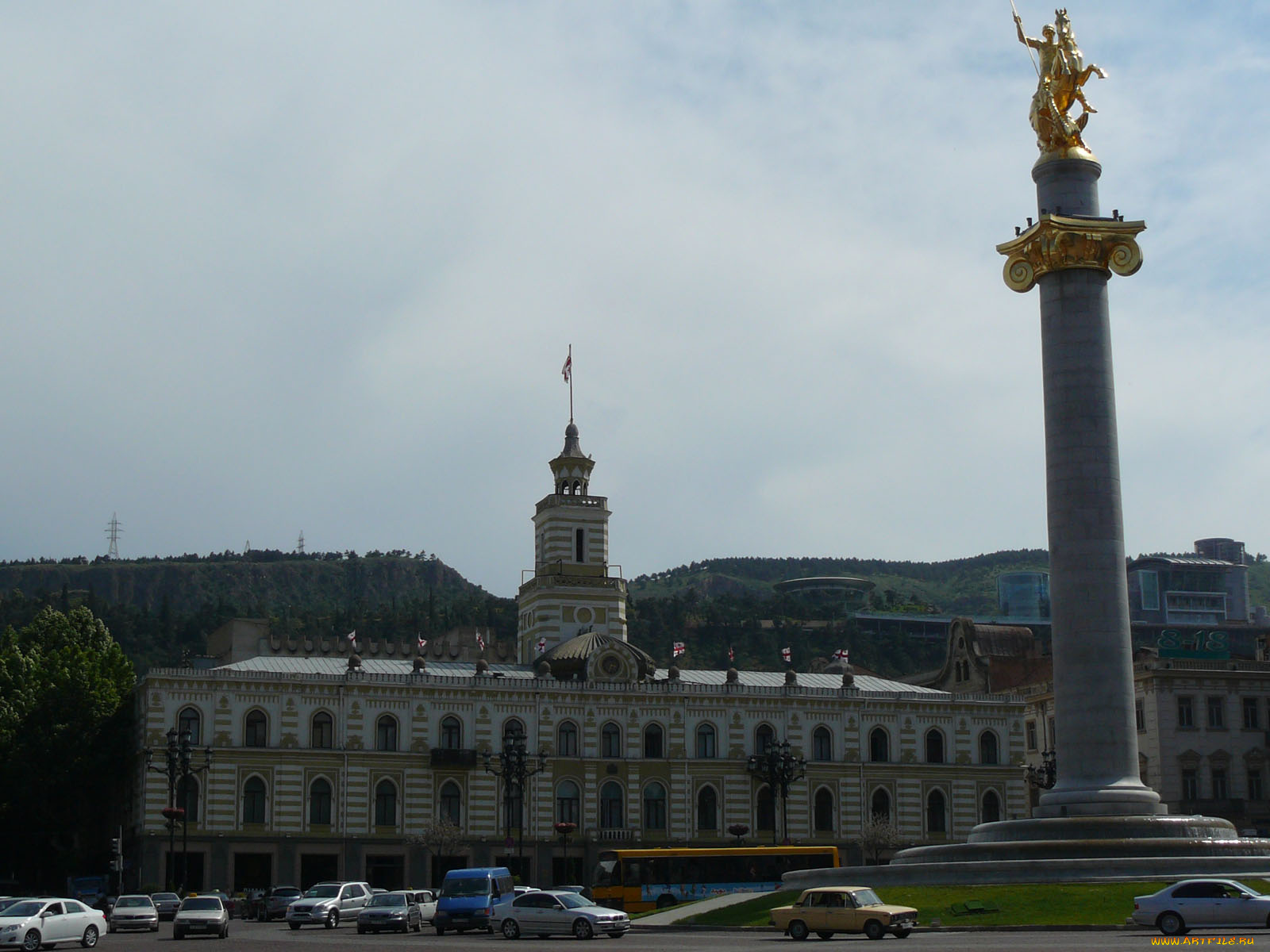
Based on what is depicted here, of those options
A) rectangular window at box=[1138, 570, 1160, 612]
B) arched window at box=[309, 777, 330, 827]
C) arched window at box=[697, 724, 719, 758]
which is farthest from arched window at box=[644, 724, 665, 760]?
rectangular window at box=[1138, 570, 1160, 612]

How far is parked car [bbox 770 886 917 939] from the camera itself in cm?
3788

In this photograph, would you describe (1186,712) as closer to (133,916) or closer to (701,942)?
(701,942)

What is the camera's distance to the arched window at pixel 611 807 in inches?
3187

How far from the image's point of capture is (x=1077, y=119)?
4922 centimetres

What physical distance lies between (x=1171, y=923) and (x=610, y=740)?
49065 millimetres

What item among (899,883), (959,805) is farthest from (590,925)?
(959,805)

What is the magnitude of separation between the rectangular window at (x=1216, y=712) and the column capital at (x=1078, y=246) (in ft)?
141

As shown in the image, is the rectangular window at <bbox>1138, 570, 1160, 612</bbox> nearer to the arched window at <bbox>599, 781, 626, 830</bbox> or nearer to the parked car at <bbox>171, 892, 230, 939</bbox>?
the arched window at <bbox>599, 781, 626, 830</bbox>

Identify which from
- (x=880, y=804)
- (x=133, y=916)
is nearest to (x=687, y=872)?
(x=133, y=916)

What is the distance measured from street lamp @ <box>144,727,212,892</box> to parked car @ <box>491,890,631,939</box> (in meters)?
24.1

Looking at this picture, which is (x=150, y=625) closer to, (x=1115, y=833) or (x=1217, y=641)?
(x=1217, y=641)

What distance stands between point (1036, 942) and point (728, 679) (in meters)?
52.9

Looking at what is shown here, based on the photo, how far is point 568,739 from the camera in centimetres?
8162

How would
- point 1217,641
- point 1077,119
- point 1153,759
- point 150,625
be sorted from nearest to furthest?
point 1077,119
point 1153,759
point 1217,641
point 150,625
